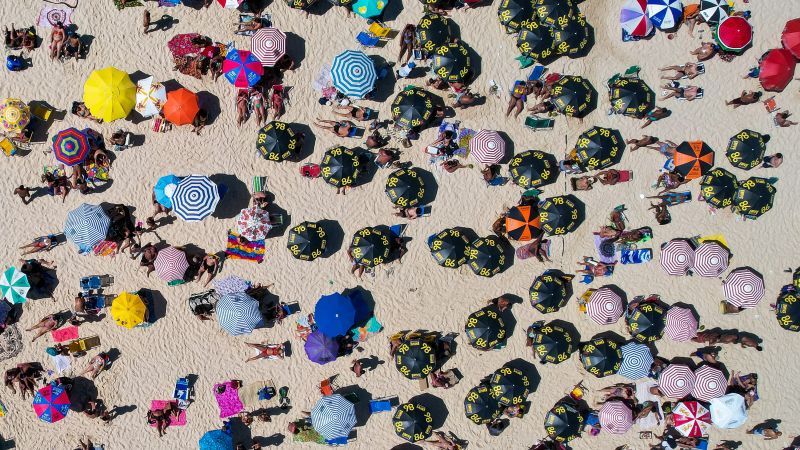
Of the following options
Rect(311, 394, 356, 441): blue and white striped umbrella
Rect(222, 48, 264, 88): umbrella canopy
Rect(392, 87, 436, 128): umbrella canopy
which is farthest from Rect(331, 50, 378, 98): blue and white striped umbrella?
Rect(311, 394, 356, 441): blue and white striped umbrella

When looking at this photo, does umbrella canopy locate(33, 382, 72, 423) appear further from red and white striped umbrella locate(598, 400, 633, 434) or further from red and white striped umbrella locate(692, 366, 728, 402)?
red and white striped umbrella locate(692, 366, 728, 402)

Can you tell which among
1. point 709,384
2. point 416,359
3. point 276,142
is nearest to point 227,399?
point 416,359

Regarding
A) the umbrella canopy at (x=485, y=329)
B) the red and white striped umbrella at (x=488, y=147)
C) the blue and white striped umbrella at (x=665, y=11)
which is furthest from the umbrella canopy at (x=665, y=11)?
the umbrella canopy at (x=485, y=329)

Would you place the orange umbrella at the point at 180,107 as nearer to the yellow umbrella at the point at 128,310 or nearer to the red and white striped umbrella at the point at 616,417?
the yellow umbrella at the point at 128,310

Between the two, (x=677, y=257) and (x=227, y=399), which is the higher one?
(x=677, y=257)

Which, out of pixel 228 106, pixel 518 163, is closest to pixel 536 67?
pixel 518 163

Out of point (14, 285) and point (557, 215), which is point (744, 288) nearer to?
point (557, 215)
